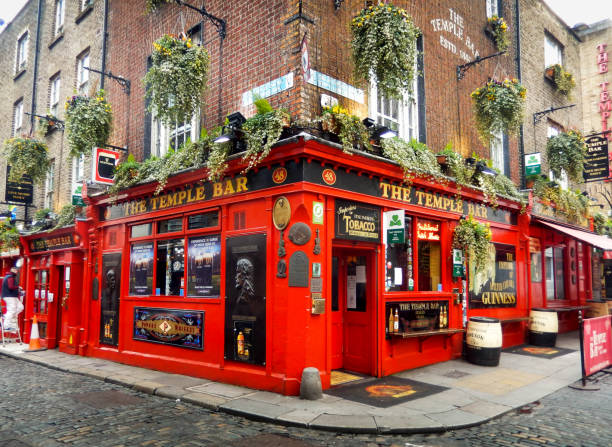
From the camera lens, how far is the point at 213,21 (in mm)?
9695

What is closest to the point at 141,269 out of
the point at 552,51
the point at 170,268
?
the point at 170,268

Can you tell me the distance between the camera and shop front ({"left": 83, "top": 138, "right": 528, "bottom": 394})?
25.0 feet

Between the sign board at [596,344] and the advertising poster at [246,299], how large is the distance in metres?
5.53

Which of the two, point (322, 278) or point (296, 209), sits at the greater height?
point (296, 209)

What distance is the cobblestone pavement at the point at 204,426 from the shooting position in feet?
17.7

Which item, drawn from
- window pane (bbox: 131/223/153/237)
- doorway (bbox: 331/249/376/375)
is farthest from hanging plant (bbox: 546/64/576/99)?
window pane (bbox: 131/223/153/237)

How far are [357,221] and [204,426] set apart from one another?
13.9 ft

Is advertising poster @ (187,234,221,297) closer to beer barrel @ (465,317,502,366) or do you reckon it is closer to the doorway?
the doorway

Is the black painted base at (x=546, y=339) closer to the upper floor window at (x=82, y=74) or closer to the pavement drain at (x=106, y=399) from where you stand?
the pavement drain at (x=106, y=399)

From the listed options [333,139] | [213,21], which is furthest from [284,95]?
[213,21]

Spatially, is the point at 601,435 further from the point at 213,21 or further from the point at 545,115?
the point at 545,115

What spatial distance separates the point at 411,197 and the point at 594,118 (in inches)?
516

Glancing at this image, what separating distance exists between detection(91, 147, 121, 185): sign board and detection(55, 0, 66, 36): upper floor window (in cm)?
773

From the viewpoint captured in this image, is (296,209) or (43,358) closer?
(296,209)
